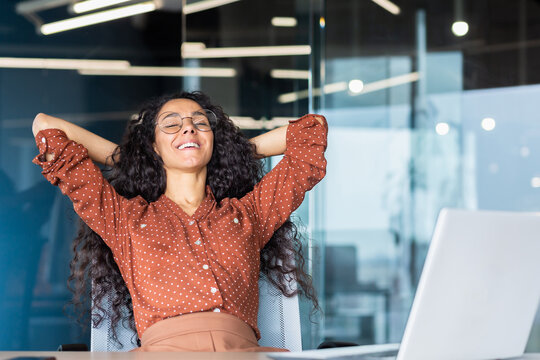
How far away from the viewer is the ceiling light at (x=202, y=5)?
3703 mm

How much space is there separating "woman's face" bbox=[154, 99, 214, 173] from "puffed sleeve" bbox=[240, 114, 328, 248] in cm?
21

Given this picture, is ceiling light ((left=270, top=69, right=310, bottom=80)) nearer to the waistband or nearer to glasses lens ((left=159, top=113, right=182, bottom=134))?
glasses lens ((left=159, top=113, right=182, bottom=134))

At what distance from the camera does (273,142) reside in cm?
238

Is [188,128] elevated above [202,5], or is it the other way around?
[202,5]

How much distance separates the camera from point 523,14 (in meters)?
4.19

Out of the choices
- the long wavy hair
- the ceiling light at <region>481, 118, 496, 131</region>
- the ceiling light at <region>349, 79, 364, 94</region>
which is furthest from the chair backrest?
the ceiling light at <region>481, 118, 496, 131</region>

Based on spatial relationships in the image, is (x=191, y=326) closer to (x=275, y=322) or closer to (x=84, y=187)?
(x=275, y=322)

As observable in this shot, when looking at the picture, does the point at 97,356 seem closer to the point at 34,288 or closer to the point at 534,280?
the point at 534,280

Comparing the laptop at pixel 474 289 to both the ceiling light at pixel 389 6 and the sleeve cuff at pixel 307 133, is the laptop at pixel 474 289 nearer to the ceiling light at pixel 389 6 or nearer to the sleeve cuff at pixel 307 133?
the sleeve cuff at pixel 307 133

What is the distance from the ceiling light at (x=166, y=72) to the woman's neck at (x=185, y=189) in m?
1.16

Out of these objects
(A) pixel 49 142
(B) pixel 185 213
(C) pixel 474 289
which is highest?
(A) pixel 49 142

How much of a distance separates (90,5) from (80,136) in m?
1.22

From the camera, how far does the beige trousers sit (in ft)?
5.83

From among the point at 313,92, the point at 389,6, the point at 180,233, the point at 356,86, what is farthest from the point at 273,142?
the point at 389,6
